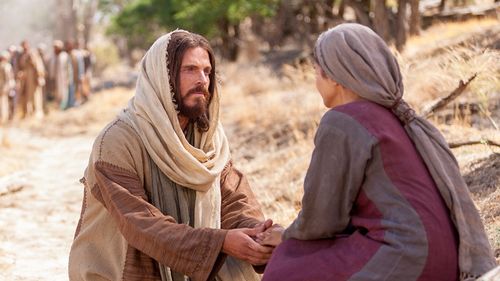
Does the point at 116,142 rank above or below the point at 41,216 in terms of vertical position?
above

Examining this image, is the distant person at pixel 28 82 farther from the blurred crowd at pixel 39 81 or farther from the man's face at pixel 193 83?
the man's face at pixel 193 83

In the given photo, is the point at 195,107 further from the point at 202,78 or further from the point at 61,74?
the point at 61,74

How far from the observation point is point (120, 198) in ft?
10.9

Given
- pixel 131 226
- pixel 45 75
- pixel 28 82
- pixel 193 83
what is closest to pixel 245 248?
pixel 131 226

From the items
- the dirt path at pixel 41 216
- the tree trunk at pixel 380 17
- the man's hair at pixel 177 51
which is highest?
the man's hair at pixel 177 51

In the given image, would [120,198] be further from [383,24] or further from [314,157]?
[383,24]

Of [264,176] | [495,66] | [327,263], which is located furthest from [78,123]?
[327,263]

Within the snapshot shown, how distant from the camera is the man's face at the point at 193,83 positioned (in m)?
3.55

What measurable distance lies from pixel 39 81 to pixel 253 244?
1540cm

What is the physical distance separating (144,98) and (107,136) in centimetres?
21

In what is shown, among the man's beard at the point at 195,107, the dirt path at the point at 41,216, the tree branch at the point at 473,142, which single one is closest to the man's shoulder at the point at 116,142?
the man's beard at the point at 195,107

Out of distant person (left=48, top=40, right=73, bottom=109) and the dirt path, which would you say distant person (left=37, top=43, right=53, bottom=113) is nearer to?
distant person (left=48, top=40, right=73, bottom=109)

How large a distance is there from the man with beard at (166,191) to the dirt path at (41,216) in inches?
66.0

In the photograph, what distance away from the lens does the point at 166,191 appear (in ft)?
11.5
